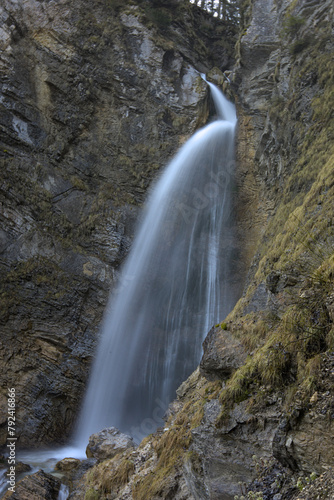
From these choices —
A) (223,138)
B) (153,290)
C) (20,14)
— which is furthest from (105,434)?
(20,14)

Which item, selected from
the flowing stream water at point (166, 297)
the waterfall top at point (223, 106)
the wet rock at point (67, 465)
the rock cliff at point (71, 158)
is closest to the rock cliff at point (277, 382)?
the wet rock at point (67, 465)

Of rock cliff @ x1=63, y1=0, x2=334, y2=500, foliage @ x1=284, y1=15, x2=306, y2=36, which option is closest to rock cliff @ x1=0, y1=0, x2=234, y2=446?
foliage @ x1=284, y1=15, x2=306, y2=36

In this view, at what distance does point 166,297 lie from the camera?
1346 centimetres

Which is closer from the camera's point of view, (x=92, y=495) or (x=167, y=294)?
(x=92, y=495)

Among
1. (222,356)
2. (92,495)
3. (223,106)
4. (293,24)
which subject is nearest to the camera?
(222,356)

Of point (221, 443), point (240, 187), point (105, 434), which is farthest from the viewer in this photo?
point (240, 187)

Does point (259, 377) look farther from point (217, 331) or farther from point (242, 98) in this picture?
point (242, 98)

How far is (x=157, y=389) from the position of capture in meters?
11.8

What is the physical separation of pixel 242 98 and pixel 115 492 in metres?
16.2

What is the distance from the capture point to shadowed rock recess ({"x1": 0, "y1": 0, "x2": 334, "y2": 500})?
383cm

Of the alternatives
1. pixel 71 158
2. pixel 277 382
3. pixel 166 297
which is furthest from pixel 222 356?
pixel 71 158

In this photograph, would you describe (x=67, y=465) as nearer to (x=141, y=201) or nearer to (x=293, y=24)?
(x=141, y=201)

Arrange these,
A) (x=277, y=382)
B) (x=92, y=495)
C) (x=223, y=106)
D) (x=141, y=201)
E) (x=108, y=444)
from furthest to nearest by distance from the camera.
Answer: (x=223, y=106) → (x=141, y=201) → (x=108, y=444) → (x=92, y=495) → (x=277, y=382)

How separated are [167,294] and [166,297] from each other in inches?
4.7
